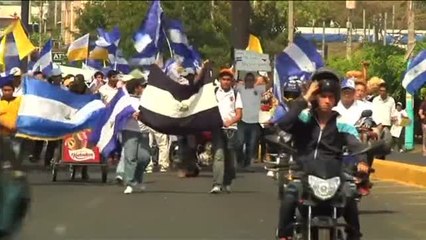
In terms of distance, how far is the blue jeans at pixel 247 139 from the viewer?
23.8 metres

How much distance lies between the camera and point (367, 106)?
14234 millimetres

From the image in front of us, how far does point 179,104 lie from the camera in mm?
20359

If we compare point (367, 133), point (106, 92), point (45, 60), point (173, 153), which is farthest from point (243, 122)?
point (367, 133)

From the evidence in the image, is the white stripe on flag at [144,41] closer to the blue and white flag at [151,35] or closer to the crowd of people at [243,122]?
the blue and white flag at [151,35]

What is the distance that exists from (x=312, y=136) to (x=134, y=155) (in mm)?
8247

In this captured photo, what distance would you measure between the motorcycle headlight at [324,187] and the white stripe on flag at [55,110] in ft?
36.6

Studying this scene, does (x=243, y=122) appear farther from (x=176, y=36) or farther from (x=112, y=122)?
(x=176, y=36)

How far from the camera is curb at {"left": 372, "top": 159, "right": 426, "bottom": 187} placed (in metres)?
19.9

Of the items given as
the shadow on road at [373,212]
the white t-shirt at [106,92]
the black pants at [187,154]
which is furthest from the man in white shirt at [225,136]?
the shadow on road at [373,212]

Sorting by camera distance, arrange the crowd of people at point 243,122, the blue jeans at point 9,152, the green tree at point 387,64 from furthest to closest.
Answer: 1. the green tree at point 387,64
2. the crowd of people at point 243,122
3. the blue jeans at point 9,152

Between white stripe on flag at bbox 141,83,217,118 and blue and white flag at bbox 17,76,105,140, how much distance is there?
3.03 ft

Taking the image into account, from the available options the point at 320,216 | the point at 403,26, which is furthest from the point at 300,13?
the point at 320,216

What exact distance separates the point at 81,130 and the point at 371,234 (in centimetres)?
791

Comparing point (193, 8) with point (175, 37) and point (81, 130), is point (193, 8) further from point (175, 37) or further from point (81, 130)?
point (81, 130)
